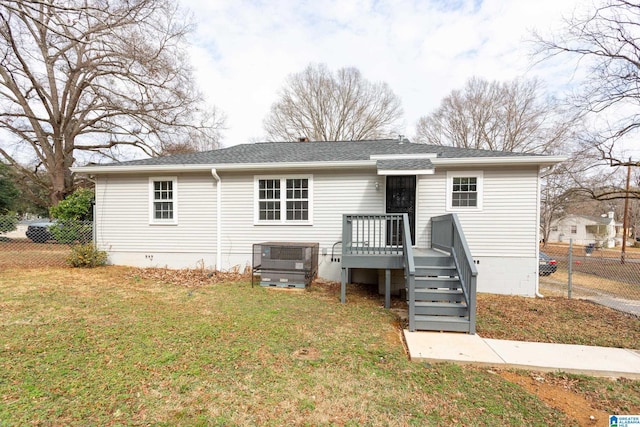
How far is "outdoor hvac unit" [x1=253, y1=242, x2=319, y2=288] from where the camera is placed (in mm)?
7039

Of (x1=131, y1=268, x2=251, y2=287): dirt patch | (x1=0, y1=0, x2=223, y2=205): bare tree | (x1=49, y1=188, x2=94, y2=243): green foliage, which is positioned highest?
(x1=0, y1=0, x2=223, y2=205): bare tree

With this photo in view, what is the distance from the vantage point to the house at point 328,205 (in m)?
7.27

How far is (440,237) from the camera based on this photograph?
21.6 ft

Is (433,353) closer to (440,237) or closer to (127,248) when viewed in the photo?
(440,237)

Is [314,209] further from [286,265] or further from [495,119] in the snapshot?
[495,119]

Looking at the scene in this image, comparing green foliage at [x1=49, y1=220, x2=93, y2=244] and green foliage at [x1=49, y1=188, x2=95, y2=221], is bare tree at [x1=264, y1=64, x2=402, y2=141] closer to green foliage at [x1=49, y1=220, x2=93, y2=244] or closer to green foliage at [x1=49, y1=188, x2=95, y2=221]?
green foliage at [x1=49, y1=188, x2=95, y2=221]

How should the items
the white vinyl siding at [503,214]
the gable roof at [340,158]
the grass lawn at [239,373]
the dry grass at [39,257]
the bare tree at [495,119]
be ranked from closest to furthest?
the grass lawn at [239,373]
the gable roof at [340,158]
the white vinyl siding at [503,214]
the dry grass at [39,257]
the bare tree at [495,119]

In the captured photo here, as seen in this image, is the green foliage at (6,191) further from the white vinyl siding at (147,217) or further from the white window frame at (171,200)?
the white window frame at (171,200)

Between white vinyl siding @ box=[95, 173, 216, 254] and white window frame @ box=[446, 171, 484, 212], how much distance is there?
6.62 metres

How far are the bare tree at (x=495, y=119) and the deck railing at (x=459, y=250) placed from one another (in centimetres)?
1872

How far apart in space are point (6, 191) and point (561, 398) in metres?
24.6

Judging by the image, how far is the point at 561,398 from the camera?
2.80 metres

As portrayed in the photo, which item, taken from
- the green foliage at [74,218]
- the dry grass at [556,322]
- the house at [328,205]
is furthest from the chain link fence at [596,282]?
the green foliage at [74,218]

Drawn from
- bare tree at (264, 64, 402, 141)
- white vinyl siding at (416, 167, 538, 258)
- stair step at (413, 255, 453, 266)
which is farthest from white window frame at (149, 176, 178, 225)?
bare tree at (264, 64, 402, 141)
